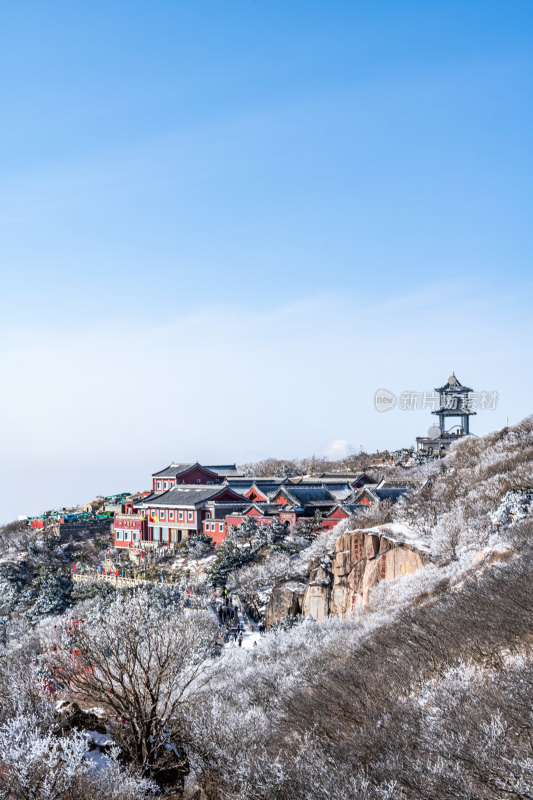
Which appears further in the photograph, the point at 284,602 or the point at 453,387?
the point at 453,387

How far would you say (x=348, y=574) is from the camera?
34.0 metres

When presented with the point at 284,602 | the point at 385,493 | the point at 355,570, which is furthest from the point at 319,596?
the point at 385,493

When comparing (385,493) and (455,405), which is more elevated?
(455,405)

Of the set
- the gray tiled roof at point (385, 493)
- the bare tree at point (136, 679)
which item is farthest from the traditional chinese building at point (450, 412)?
the bare tree at point (136, 679)

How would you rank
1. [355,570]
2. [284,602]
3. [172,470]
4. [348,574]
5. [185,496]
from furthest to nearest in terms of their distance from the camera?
[172,470], [185,496], [284,602], [348,574], [355,570]

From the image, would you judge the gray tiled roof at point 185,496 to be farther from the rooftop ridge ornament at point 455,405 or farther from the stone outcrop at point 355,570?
Result: the rooftop ridge ornament at point 455,405

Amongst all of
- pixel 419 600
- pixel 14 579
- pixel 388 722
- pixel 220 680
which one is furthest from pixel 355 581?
pixel 14 579

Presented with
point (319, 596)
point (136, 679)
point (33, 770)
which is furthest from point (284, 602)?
point (33, 770)

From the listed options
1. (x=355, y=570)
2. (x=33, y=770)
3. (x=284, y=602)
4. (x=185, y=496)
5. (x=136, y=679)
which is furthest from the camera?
(x=185, y=496)

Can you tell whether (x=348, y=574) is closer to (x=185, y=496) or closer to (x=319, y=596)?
(x=319, y=596)

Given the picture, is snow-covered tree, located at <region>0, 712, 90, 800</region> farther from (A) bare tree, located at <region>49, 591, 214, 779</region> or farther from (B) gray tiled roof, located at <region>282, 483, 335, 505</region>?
(B) gray tiled roof, located at <region>282, 483, 335, 505</region>

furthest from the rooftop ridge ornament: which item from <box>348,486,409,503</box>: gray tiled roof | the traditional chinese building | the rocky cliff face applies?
the rocky cliff face

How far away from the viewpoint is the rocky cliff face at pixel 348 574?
32188 mm

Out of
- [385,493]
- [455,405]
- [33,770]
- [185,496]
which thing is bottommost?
[33,770]
